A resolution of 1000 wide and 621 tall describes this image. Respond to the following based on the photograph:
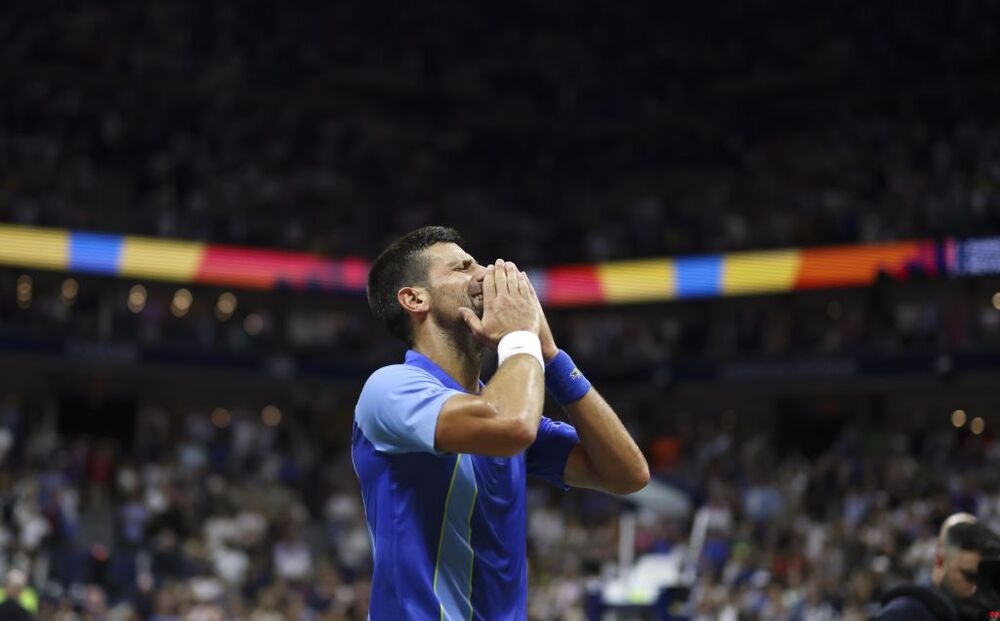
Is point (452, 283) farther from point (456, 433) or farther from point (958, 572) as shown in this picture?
point (958, 572)

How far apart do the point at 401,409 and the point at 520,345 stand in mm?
369

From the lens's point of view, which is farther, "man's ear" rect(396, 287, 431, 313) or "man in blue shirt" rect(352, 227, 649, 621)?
"man's ear" rect(396, 287, 431, 313)

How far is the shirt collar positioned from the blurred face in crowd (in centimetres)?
256

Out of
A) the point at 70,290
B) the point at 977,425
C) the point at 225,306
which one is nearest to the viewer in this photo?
the point at 977,425

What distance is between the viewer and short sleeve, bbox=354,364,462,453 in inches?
138

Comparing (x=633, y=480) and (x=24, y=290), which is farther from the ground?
(x=24, y=290)

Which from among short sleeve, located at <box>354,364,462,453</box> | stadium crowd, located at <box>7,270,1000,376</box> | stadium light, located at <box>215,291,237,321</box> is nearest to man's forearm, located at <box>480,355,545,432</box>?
short sleeve, located at <box>354,364,462,453</box>

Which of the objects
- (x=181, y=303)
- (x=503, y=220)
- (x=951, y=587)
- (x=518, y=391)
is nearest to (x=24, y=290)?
(x=181, y=303)

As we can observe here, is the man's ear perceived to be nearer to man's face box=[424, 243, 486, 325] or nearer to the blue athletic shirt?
man's face box=[424, 243, 486, 325]

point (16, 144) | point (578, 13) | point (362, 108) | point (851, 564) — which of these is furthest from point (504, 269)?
point (578, 13)

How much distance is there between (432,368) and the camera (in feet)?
12.6

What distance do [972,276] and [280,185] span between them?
16724mm

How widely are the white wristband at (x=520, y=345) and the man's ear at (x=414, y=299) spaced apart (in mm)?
317

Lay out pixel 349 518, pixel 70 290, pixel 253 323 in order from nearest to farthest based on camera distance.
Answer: pixel 349 518 < pixel 70 290 < pixel 253 323
